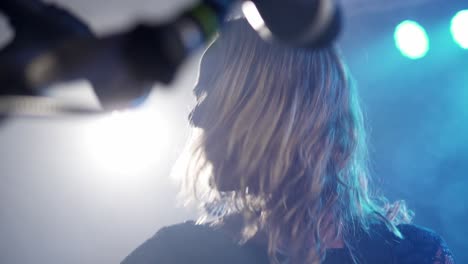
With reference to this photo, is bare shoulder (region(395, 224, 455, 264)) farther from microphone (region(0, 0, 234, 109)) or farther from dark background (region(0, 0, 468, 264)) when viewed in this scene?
dark background (region(0, 0, 468, 264))

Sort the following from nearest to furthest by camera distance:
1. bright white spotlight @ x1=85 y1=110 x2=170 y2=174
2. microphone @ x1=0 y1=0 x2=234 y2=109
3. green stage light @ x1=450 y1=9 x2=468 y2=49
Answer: microphone @ x1=0 y1=0 x2=234 y2=109, green stage light @ x1=450 y1=9 x2=468 y2=49, bright white spotlight @ x1=85 y1=110 x2=170 y2=174

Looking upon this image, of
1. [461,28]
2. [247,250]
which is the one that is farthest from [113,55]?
[461,28]

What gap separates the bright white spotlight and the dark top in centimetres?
172

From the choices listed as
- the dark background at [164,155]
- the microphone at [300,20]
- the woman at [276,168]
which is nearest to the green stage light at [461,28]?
the dark background at [164,155]

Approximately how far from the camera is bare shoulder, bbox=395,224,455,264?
126 centimetres

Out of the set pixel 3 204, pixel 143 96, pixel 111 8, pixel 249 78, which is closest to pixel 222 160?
pixel 249 78

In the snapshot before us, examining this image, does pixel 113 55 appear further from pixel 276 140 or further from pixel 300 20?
pixel 276 140

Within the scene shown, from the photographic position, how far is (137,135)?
3.03 metres

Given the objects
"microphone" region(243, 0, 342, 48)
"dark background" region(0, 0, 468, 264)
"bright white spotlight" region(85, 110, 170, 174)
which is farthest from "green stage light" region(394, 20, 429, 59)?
"microphone" region(243, 0, 342, 48)

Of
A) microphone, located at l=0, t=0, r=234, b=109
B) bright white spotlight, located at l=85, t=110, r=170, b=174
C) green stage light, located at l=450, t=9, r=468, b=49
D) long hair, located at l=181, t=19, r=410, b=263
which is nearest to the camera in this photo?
microphone, located at l=0, t=0, r=234, b=109

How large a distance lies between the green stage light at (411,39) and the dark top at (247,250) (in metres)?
1.63

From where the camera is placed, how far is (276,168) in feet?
3.89

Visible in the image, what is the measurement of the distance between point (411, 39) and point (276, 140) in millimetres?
1840

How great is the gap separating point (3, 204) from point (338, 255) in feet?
8.56
